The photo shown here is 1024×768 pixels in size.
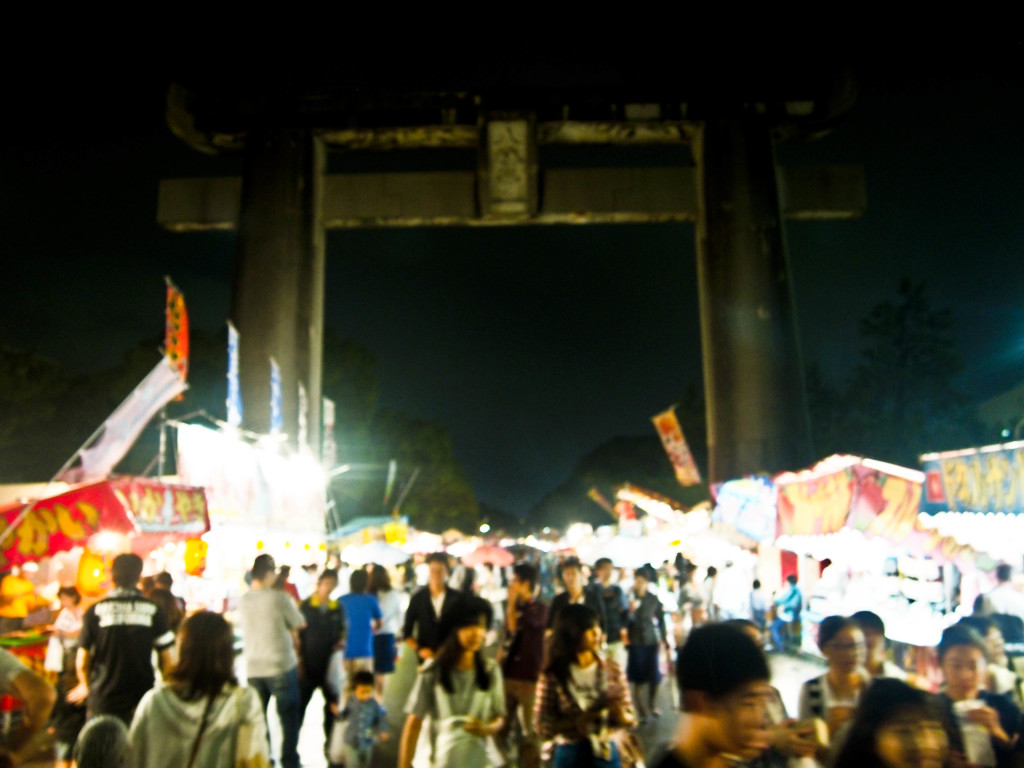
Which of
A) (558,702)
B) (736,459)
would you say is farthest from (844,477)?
(736,459)

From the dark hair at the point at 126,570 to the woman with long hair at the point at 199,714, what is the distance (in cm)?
201

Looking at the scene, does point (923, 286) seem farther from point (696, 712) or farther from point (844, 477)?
point (696, 712)

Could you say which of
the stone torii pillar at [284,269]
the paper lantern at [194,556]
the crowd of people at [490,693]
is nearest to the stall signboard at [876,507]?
the crowd of people at [490,693]

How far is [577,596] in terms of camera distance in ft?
25.9

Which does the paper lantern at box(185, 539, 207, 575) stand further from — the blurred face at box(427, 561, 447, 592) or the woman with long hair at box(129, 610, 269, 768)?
the woman with long hair at box(129, 610, 269, 768)

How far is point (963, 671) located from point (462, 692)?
237cm

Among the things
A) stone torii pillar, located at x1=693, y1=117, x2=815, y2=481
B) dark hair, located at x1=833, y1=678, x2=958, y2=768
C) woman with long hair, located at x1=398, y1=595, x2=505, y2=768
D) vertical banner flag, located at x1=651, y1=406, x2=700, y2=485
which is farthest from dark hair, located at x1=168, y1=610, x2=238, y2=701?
vertical banner flag, located at x1=651, y1=406, x2=700, y2=485

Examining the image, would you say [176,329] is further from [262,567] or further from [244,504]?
[262,567]

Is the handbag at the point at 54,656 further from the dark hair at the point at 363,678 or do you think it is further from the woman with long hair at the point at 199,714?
the woman with long hair at the point at 199,714

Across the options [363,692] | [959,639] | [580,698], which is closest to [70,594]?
[363,692]

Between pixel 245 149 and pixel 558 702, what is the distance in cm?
2366

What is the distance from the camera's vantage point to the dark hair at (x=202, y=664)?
3471mm

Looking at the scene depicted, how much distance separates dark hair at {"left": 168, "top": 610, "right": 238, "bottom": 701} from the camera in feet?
11.4

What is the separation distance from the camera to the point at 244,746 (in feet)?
11.1
